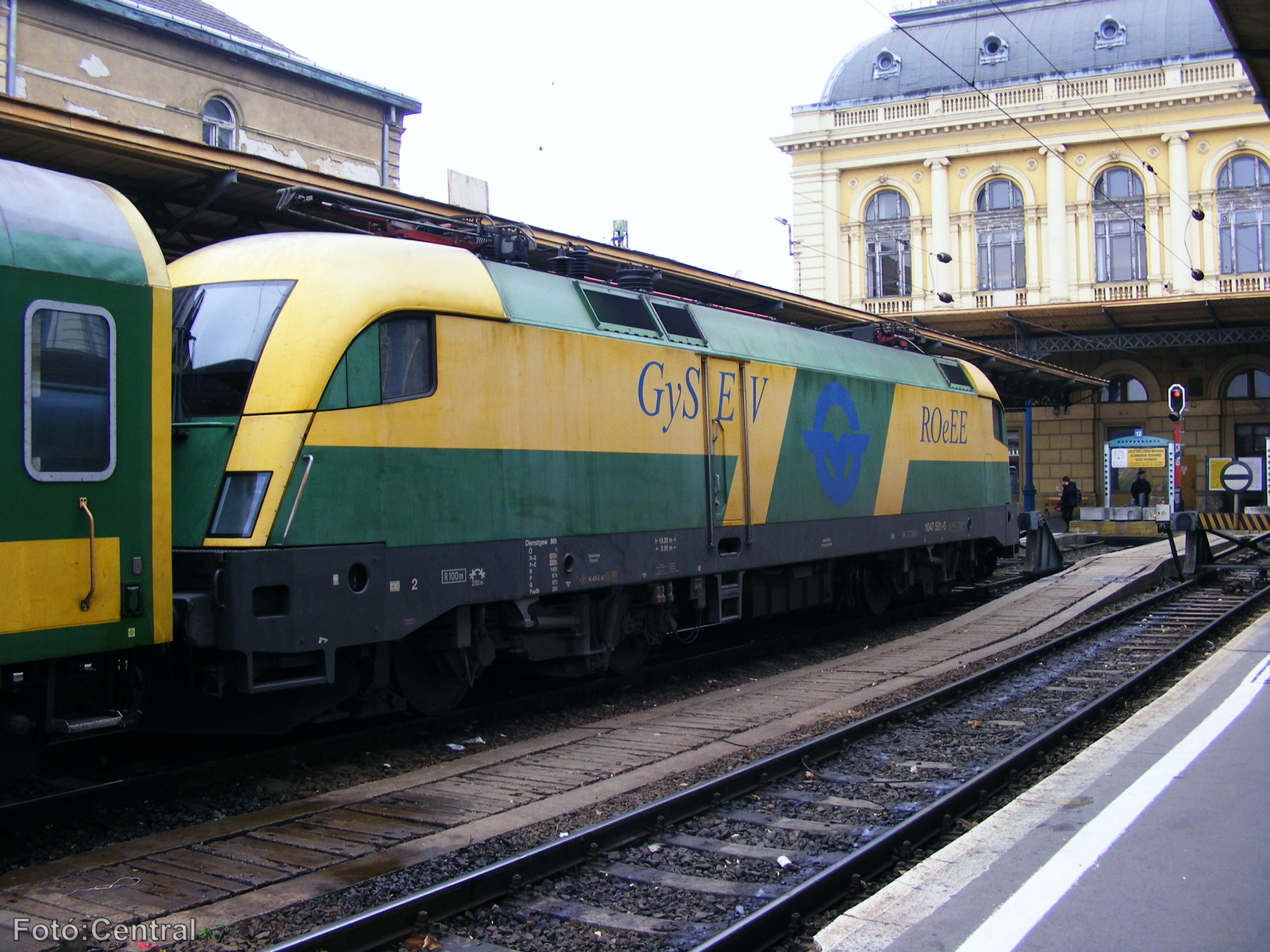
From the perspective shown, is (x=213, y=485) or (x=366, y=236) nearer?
(x=213, y=485)

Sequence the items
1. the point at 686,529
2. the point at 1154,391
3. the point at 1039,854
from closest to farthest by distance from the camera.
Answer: the point at 1039,854 < the point at 686,529 < the point at 1154,391

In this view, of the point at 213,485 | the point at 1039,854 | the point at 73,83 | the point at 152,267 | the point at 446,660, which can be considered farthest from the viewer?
the point at 73,83

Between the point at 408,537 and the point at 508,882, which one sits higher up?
the point at 408,537

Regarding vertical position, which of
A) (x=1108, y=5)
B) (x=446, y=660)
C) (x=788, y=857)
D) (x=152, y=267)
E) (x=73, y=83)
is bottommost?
(x=788, y=857)

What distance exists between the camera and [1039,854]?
497 cm

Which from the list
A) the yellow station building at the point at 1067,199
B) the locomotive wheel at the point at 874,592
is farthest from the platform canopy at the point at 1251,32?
the yellow station building at the point at 1067,199

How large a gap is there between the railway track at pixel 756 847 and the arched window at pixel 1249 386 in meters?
33.9

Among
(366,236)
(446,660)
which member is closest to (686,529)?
(446,660)

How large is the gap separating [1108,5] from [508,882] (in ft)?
151

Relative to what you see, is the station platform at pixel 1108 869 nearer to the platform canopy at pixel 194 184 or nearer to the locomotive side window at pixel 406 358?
the locomotive side window at pixel 406 358

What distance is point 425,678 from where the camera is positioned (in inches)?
331

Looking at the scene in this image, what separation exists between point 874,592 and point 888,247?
3028 centimetres

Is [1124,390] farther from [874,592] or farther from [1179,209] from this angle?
[874,592]

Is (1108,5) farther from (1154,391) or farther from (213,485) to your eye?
(213,485)
